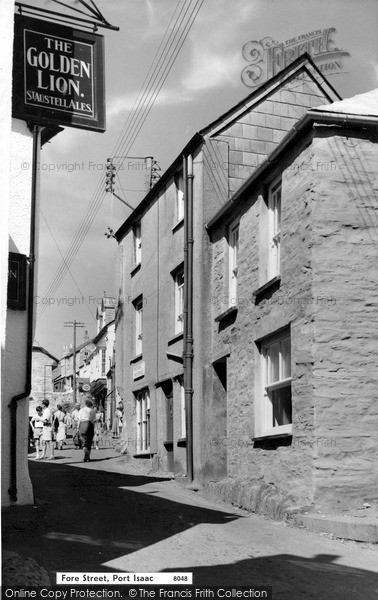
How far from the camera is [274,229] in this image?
1315 centimetres

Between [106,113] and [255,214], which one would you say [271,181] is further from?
[106,113]

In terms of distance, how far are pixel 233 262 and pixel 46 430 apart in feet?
23.2

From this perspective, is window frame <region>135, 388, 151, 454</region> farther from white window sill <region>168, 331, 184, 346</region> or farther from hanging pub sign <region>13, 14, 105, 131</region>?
hanging pub sign <region>13, 14, 105, 131</region>

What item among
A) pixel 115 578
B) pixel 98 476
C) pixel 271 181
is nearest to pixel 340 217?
pixel 271 181

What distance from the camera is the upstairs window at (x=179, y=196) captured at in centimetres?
1871

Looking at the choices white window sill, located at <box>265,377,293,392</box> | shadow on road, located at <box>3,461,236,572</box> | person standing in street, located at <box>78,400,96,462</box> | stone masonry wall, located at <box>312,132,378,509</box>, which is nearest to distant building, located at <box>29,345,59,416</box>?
person standing in street, located at <box>78,400,96,462</box>

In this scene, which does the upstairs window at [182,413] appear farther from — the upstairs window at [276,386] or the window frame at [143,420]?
the upstairs window at [276,386]

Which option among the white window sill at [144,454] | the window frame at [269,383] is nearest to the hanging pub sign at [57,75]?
the window frame at [269,383]

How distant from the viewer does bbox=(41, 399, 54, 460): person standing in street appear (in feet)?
61.3

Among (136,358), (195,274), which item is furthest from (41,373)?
(195,274)

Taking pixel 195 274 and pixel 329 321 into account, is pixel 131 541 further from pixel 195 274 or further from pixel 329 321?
pixel 195 274

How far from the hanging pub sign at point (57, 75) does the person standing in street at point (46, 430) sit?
34.3 feet

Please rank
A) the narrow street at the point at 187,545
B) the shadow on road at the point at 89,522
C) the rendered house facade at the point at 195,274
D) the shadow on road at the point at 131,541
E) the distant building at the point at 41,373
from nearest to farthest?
1. the shadow on road at the point at 131,541
2. the narrow street at the point at 187,545
3. the shadow on road at the point at 89,522
4. the rendered house facade at the point at 195,274
5. the distant building at the point at 41,373

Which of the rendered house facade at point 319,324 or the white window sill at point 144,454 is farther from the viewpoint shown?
the white window sill at point 144,454
